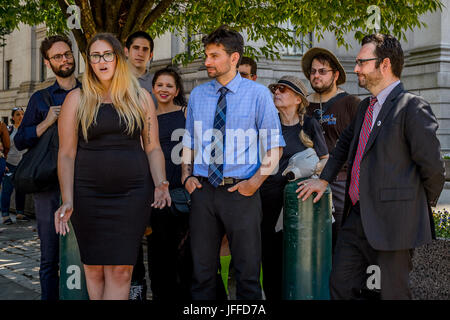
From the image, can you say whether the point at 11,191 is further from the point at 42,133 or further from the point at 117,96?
the point at 117,96

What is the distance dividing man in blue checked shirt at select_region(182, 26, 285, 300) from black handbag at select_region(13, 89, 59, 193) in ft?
3.99

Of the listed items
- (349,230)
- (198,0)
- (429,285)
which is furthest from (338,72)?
(198,0)

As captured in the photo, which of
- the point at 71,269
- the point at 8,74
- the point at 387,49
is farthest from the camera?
the point at 8,74

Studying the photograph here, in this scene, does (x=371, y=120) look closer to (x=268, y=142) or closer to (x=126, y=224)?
(x=268, y=142)

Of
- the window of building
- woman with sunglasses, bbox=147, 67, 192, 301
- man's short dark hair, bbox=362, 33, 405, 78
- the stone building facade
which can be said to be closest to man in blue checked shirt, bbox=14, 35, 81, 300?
woman with sunglasses, bbox=147, 67, 192, 301

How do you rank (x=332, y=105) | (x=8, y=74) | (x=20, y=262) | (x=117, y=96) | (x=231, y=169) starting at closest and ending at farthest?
(x=117, y=96) → (x=231, y=169) → (x=332, y=105) → (x=20, y=262) → (x=8, y=74)

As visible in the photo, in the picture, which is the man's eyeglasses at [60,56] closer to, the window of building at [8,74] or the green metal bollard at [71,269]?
the green metal bollard at [71,269]

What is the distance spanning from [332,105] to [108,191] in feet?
7.52

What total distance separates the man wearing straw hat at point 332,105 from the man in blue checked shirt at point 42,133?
86.1 inches

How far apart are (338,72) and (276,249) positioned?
5.81 ft

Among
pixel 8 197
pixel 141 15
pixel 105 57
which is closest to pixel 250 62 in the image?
pixel 141 15

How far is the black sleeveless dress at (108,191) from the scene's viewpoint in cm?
356

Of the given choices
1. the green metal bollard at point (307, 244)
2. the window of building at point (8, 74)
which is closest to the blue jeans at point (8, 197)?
the green metal bollard at point (307, 244)

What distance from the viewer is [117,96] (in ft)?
11.8
